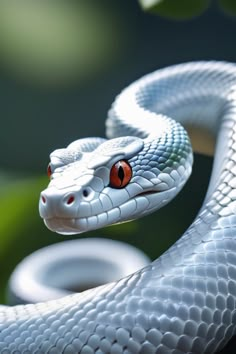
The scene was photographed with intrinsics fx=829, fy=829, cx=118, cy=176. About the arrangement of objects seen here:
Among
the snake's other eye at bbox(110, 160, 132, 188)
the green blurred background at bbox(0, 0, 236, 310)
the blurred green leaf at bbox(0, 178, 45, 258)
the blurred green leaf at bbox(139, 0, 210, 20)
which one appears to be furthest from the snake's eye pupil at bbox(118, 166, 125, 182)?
the green blurred background at bbox(0, 0, 236, 310)

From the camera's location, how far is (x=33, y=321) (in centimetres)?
89

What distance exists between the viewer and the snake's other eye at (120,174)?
2.95ft

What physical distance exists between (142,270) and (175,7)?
573mm

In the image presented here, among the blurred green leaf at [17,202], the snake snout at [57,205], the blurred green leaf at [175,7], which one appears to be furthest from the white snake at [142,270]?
the blurred green leaf at [17,202]

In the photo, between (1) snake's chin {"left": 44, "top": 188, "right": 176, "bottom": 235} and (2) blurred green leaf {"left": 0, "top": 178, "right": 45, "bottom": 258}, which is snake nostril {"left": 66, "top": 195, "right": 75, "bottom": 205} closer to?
(1) snake's chin {"left": 44, "top": 188, "right": 176, "bottom": 235}

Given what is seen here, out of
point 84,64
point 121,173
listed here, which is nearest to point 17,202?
point 121,173

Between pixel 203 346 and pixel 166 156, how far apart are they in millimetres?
264

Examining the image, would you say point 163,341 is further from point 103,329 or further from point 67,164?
point 67,164

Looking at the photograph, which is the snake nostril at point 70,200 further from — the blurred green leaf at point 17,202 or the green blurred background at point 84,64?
the green blurred background at point 84,64

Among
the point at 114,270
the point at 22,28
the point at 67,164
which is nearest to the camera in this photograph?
the point at 67,164

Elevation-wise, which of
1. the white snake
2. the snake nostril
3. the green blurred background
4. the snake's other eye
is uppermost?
the snake nostril

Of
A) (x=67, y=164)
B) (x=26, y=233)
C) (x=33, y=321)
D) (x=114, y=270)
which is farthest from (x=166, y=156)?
(x=26, y=233)

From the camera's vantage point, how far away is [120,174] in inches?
35.8

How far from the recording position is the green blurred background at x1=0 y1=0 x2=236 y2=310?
101 inches
